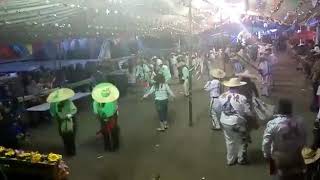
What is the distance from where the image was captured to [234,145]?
9445 millimetres

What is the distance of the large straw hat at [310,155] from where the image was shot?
7082 mm

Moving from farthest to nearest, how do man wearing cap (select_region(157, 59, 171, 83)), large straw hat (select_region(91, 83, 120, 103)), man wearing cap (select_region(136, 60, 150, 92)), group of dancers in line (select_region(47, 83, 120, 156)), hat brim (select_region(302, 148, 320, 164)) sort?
man wearing cap (select_region(136, 60, 150, 92))
man wearing cap (select_region(157, 59, 171, 83))
large straw hat (select_region(91, 83, 120, 103))
group of dancers in line (select_region(47, 83, 120, 156))
hat brim (select_region(302, 148, 320, 164))

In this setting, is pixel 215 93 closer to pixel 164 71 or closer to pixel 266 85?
pixel 164 71

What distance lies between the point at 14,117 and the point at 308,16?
1523cm

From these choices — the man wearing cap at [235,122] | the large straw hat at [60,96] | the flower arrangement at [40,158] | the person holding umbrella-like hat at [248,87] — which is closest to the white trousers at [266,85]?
the person holding umbrella-like hat at [248,87]

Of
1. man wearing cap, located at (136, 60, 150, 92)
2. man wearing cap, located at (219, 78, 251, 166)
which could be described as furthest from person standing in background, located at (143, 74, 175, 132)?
man wearing cap, located at (136, 60, 150, 92)

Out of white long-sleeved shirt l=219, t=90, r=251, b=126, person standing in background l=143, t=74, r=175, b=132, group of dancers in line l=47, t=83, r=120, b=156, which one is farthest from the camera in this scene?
person standing in background l=143, t=74, r=175, b=132

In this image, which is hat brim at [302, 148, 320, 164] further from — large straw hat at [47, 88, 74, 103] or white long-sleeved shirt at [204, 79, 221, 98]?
large straw hat at [47, 88, 74, 103]

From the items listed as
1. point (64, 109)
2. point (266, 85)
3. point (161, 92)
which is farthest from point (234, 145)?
point (266, 85)

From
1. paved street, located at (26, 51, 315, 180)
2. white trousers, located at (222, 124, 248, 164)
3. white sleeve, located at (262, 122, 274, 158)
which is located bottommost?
paved street, located at (26, 51, 315, 180)

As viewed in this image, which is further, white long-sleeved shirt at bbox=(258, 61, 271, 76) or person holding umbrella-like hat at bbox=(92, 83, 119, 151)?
white long-sleeved shirt at bbox=(258, 61, 271, 76)

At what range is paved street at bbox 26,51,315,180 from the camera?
9.20 meters

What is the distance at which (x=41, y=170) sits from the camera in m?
7.07

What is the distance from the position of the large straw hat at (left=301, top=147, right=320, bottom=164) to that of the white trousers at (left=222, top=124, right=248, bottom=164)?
7.02 ft
